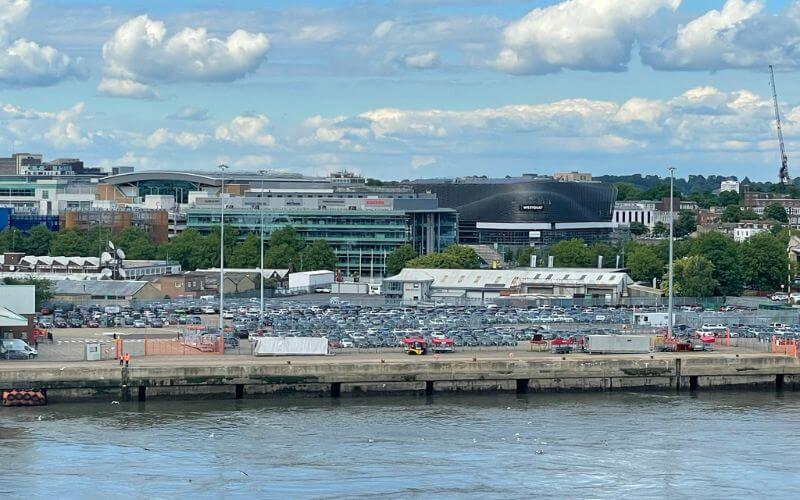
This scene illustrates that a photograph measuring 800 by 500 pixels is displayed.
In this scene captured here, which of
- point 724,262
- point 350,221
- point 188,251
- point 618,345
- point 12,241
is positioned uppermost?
point 350,221

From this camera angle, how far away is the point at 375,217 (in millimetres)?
141125

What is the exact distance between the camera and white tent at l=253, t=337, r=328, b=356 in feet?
207

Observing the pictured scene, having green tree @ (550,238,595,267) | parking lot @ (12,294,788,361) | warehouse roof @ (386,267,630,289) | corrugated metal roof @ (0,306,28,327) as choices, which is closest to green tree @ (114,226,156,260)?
warehouse roof @ (386,267,630,289)

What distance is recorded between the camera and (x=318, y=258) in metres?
130

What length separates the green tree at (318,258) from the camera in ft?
424

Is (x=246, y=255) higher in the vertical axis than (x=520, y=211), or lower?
lower

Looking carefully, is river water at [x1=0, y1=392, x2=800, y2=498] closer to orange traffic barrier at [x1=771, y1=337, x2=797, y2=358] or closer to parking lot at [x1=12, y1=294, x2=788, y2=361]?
orange traffic barrier at [x1=771, y1=337, x2=797, y2=358]

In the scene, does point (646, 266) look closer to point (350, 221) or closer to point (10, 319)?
point (350, 221)

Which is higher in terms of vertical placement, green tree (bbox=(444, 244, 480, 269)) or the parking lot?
green tree (bbox=(444, 244, 480, 269))

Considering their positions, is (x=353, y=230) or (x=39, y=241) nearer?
(x=353, y=230)

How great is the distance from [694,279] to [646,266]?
38.8 feet

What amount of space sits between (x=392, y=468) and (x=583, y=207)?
13792cm

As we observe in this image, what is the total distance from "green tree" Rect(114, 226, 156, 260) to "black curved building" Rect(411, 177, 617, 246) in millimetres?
43286

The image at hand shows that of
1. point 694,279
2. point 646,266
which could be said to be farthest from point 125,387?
point 646,266
